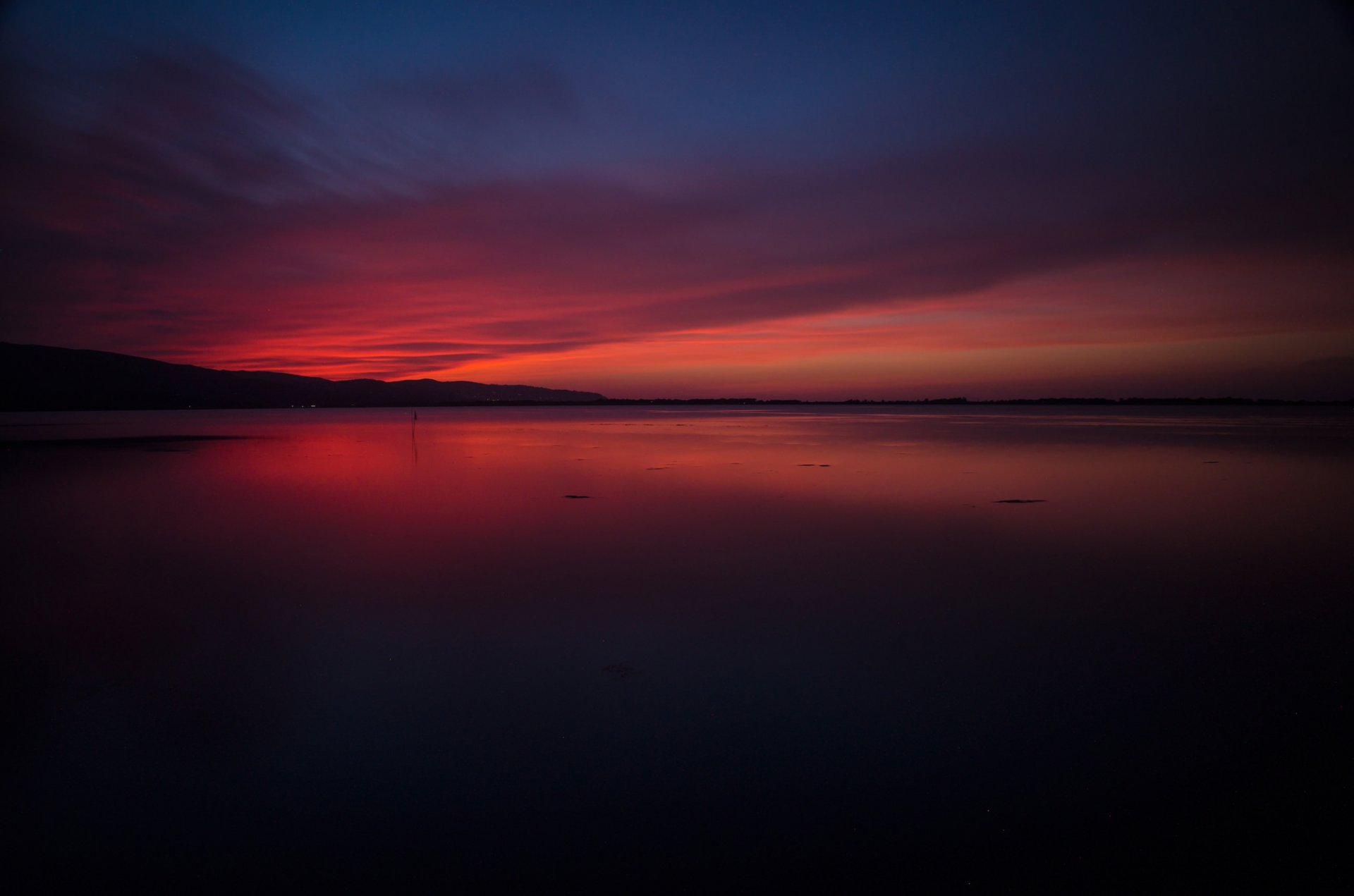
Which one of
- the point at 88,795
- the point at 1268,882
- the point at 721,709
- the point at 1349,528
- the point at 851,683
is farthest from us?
the point at 1349,528

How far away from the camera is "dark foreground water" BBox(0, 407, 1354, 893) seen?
2.92m

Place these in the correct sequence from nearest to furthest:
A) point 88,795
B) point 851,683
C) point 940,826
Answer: point 940,826, point 88,795, point 851,683

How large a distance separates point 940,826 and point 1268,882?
116cm

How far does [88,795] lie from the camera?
10.8 feet

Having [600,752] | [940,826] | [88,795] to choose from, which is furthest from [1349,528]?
[88,795]

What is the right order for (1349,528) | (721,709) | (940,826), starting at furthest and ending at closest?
(1349,528), (721,709), (940,826)

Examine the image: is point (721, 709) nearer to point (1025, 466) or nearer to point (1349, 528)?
point (1349, 528)

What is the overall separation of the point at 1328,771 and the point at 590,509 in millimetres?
9449

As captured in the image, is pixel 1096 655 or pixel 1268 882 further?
pixel 1096 655

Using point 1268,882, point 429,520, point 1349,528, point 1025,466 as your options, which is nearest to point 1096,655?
point 1268,882

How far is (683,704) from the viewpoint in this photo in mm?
4262

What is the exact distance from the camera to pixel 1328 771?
135 inches

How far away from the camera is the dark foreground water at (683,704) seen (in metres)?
2.92

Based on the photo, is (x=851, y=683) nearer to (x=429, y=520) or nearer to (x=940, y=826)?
(x=940, y=826)
